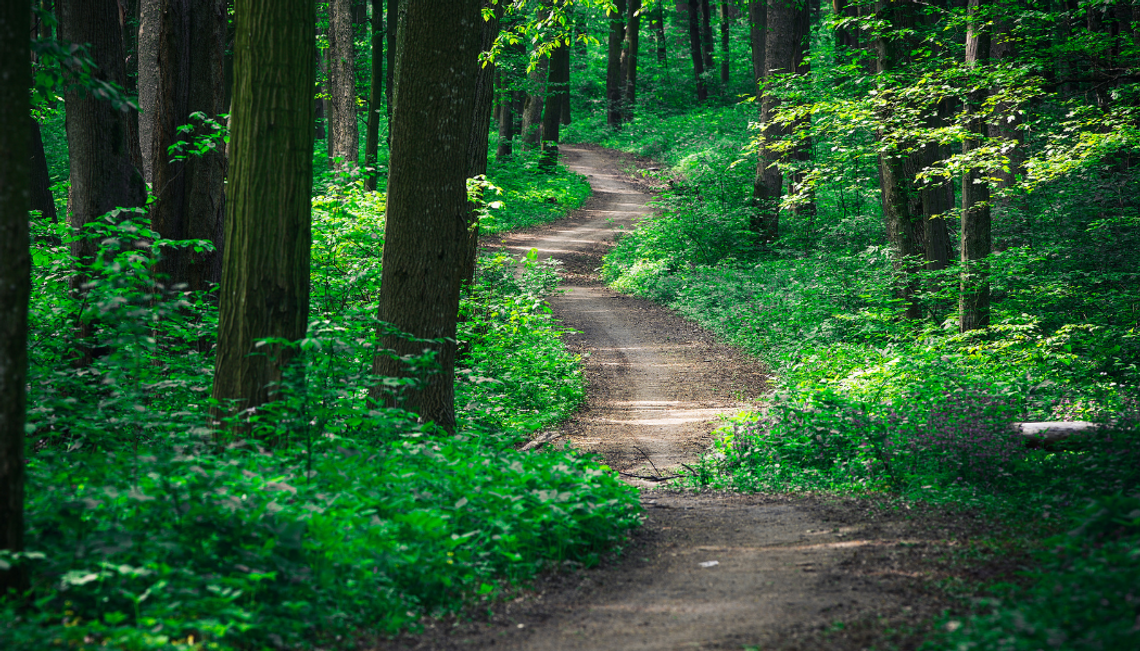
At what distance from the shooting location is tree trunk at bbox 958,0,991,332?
417 inches

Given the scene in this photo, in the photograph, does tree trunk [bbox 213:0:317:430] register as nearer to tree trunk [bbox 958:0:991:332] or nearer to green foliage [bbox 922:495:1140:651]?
green foliage [bbox 922:495:1140:651]

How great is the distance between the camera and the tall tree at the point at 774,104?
18.8 metres

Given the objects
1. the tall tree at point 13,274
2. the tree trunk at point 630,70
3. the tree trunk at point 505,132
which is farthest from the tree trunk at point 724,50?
the tall tree at point 13,274

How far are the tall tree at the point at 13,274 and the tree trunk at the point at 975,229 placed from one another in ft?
35.3

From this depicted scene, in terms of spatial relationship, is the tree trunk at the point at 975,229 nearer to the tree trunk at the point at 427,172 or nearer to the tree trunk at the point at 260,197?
the tree trunk at the point at 427,172

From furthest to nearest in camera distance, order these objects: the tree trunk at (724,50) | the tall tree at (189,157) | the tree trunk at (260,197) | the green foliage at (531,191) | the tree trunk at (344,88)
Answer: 1. the tree trunk at (724,50)
2. the green foliage at (531,191)
3. the tree trunk at (344,88)
4. the tall tree at (189,157)
5. the tree trunk at (260,197)

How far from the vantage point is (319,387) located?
5.55 meters

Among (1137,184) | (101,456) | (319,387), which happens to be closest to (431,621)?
(319,387)

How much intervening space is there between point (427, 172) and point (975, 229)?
876 cm

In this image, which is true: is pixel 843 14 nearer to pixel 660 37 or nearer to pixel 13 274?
pixel 13 274

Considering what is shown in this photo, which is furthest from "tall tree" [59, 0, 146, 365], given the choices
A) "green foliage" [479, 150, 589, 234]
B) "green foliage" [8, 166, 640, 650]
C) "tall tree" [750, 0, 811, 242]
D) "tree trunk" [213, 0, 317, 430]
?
"green foliage" [479, 150, 589, 234]

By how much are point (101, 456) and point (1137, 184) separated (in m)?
14.3

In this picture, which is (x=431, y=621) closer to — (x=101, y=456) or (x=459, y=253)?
(x=101, y=456)

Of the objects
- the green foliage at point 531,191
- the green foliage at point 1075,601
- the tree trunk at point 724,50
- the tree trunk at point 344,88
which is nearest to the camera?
the green foliage at point 1075,601
